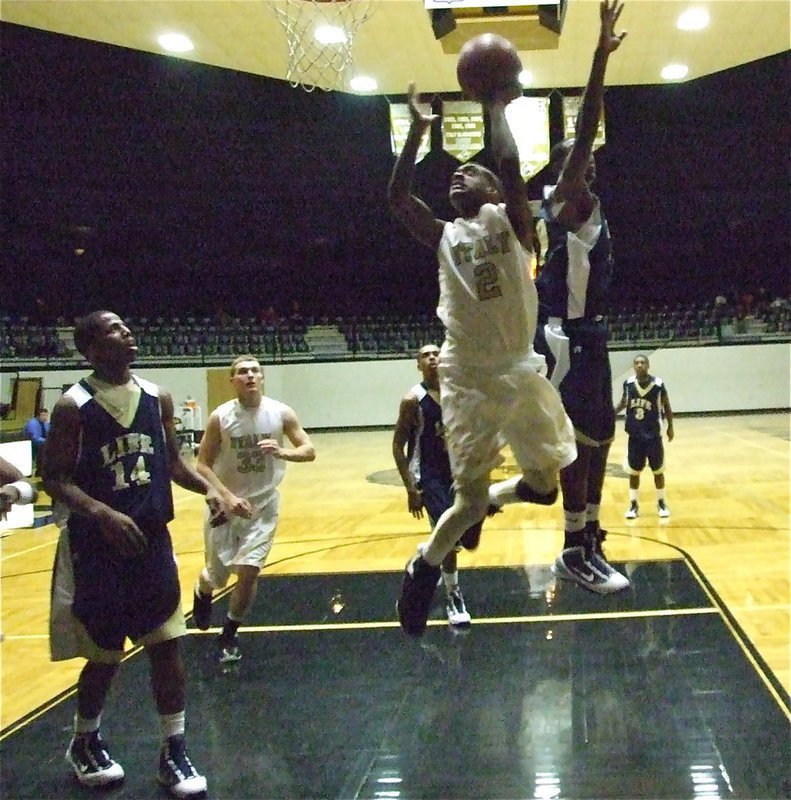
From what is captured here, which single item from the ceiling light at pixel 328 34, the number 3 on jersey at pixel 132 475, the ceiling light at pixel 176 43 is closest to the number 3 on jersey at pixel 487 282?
the number 3 on jersey at pixel 132 475

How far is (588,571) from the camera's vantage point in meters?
3.18

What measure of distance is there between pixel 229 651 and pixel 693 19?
7968mm

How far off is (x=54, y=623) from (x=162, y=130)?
1206 cm

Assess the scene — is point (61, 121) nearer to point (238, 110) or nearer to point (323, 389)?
point (238, 110)

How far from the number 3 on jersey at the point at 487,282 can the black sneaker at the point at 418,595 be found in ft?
2.90

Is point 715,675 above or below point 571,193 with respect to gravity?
below

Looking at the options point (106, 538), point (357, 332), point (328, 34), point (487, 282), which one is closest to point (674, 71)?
point (328, 34)

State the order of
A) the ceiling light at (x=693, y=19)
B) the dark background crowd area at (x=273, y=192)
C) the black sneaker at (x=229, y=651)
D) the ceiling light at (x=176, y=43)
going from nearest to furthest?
the black sneaker at (x=229, y=651), the ceiling light at (x=693, y=19), the ceiling light at (x=176, y=43), the dark background crowd area at (x=273, y=192)

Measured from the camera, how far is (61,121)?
42.9 feet

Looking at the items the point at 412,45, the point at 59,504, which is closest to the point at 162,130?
the point at 412,45

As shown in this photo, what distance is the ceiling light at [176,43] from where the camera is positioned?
9304 mm

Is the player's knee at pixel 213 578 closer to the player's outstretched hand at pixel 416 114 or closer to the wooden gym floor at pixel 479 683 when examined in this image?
the wooden gym floor at pixel 479 683

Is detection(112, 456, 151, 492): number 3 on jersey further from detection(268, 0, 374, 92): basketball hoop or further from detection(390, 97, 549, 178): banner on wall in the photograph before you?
detection(390, 97, 549, 178): banner on wall

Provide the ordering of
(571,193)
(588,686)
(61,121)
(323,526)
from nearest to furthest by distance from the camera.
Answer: (571,193) → (588,686) → (323,526) → (61,121)
